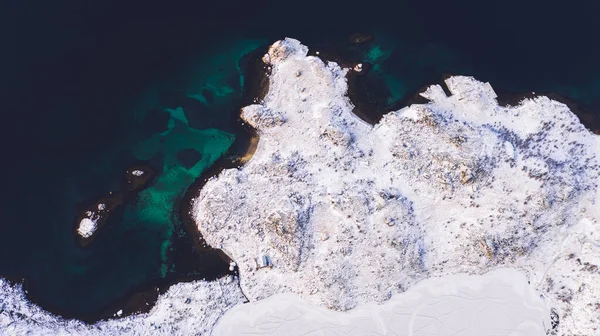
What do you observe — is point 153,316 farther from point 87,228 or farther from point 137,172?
point 137,172

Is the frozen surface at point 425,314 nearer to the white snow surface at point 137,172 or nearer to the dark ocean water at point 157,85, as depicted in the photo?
the dark ocean water at point 157,85

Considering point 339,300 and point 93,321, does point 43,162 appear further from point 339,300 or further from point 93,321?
point 339,300

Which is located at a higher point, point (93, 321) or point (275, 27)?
point (275, 27)

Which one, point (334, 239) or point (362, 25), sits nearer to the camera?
point (334, 239)

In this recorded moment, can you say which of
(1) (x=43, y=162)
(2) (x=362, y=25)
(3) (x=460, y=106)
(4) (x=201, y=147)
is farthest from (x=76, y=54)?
(3) (x=460, y=106)

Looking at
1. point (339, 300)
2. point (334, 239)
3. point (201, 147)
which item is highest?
point (201, 147)
